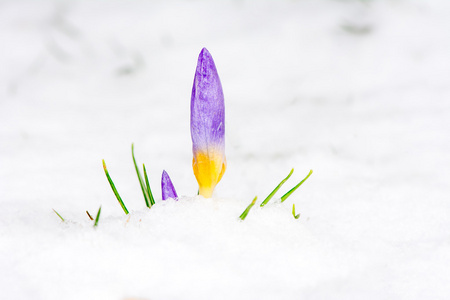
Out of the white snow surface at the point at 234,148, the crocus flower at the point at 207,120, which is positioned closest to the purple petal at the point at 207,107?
the crocus flower at the point at 207,120

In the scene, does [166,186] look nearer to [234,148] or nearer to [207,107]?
[207,107]

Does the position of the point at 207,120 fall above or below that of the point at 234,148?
above

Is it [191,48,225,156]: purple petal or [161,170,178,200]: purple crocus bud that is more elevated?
[191,48,225,156]: purple petal

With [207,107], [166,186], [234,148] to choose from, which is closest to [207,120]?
[207,107]

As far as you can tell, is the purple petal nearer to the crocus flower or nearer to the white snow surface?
the crocus flower

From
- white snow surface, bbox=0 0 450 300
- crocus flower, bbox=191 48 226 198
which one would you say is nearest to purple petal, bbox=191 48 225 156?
crocus flower, bbox=191 48 226 198

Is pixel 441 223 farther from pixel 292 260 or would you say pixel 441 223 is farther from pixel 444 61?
pixel 444 61
